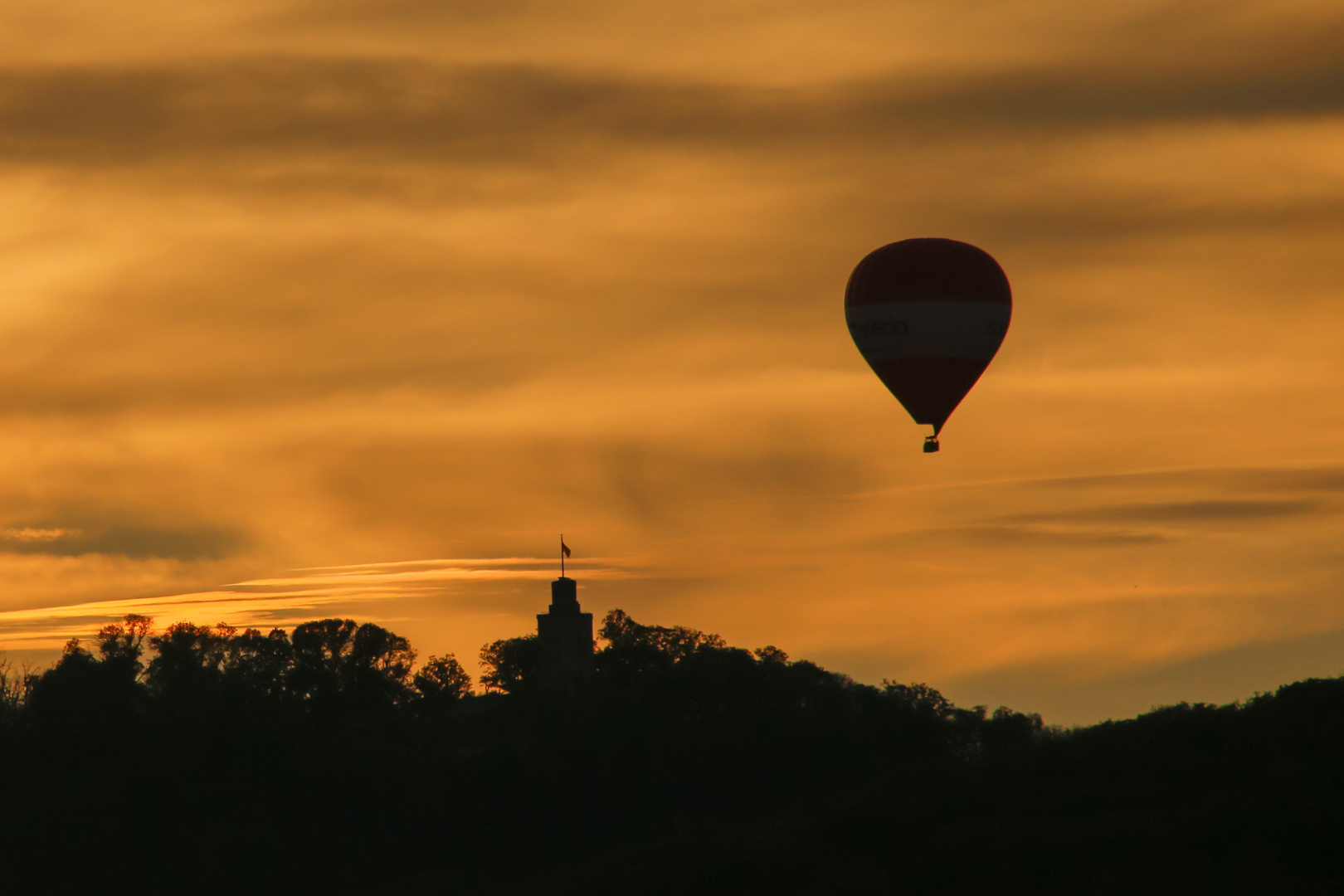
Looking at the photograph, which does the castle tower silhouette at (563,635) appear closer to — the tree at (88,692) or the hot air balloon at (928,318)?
the tree at (88,692)

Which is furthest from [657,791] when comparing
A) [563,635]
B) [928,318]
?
[563,635]

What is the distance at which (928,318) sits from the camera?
6556 centimetres

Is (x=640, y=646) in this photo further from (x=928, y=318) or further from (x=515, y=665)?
(x=928, y=318)

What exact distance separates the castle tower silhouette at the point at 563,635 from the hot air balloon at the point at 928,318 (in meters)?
74.5

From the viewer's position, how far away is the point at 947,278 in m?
65.7

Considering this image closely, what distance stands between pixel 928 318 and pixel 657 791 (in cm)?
3153

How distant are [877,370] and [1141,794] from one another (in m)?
17.6

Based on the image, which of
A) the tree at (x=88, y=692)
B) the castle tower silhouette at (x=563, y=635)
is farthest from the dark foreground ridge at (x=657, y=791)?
the castle tower silhouette at (x=563, y=635)

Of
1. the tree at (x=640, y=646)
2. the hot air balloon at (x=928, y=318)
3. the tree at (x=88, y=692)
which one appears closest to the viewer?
the hot air balloon at (x=928, y=318)

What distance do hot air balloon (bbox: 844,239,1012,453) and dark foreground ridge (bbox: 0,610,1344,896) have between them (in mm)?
14622

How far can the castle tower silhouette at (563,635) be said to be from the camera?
5531 inches

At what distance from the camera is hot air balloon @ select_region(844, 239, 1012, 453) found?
65625mm

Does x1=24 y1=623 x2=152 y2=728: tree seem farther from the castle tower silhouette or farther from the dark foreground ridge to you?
the castle tower silhouette

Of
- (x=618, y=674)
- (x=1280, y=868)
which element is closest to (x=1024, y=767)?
(x=1280, y=868)
